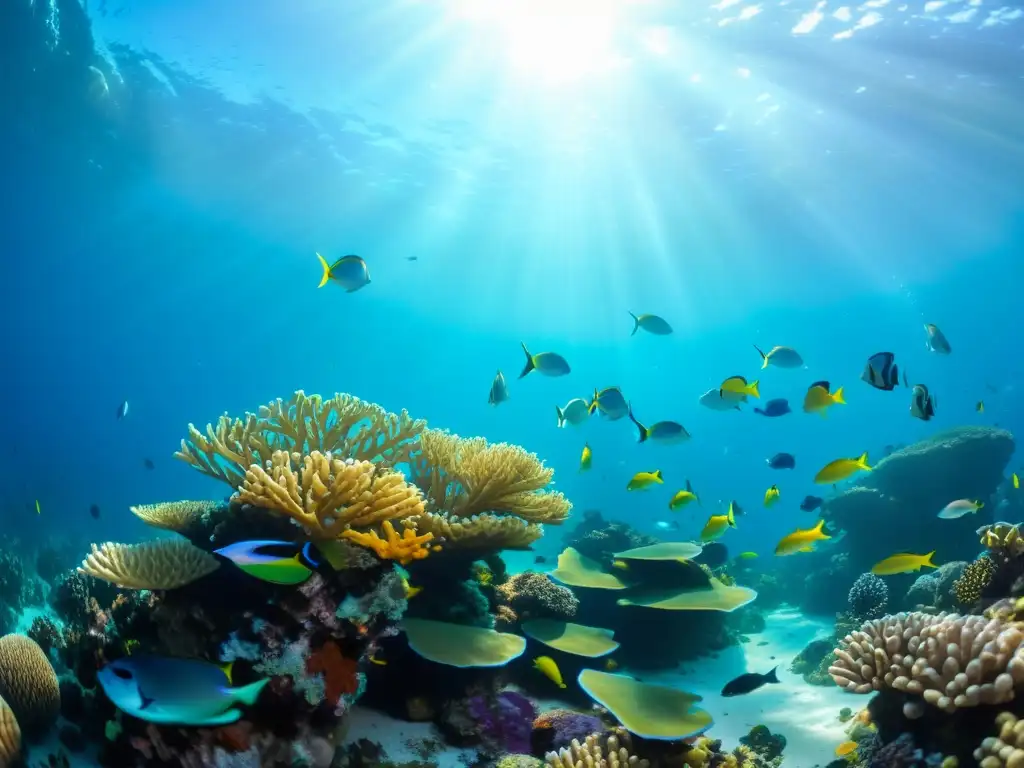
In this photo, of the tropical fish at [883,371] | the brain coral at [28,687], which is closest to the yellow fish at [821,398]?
the tropical fish at [883,371]

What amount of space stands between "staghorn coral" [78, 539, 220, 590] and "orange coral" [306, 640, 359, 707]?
1138 mm

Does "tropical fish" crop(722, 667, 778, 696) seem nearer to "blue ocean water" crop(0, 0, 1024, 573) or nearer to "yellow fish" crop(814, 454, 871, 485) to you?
"yellow fish" crop(814, 454, 871, 485)

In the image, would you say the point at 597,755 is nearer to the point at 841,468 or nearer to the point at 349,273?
the point at 841,468

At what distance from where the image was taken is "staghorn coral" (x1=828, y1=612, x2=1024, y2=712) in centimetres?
340

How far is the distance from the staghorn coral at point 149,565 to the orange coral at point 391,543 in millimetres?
1098

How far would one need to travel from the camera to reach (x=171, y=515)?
4805mm

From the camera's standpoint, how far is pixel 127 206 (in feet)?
118

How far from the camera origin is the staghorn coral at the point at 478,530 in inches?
188

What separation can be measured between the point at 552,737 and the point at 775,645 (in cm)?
815

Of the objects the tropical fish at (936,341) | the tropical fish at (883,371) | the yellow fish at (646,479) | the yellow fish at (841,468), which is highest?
the tropical fish at (936,341)

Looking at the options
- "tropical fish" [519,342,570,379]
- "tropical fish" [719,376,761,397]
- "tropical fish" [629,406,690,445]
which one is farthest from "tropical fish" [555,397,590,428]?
"tropical fish" [719,376,761,397]

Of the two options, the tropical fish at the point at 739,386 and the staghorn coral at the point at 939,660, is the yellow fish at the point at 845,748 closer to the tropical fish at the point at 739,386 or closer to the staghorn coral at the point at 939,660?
the staghorn coral at the point at 939,660

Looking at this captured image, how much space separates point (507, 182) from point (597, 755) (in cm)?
3287

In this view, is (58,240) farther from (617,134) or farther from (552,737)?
(552,737)
